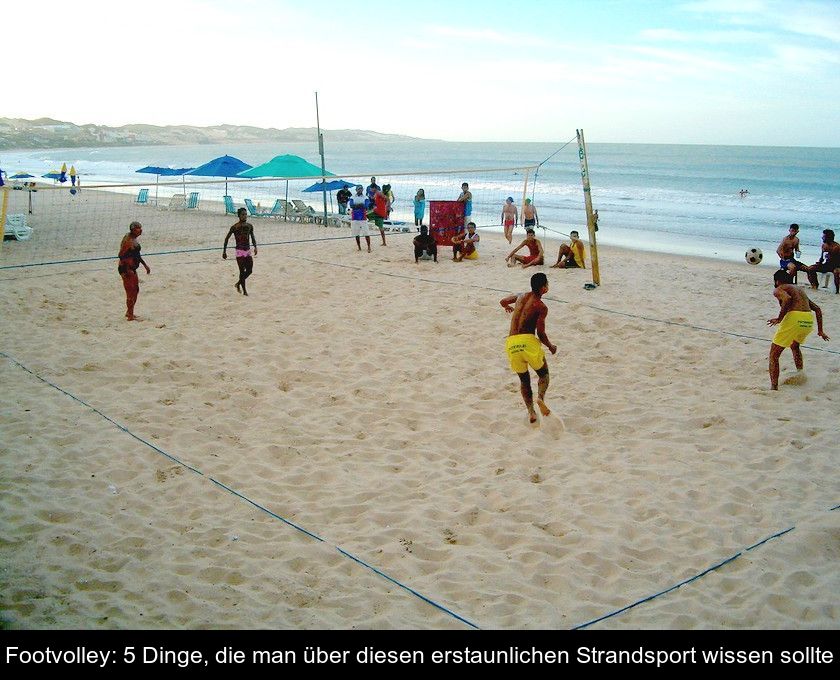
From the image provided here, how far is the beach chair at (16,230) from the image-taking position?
15750 millimetres

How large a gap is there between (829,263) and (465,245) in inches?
254

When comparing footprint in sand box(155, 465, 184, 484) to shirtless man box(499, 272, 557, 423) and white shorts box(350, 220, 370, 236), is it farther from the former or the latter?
white shorts box(350, 220, 370, 236)

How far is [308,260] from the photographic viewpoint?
44.9 feet

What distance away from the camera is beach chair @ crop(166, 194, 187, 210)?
24219 millimetres

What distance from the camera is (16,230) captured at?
15.8 m

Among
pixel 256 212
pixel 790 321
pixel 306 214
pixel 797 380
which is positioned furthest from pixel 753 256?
pixel 256 212

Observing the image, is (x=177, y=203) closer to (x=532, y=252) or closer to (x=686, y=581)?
(x=532, y=252)

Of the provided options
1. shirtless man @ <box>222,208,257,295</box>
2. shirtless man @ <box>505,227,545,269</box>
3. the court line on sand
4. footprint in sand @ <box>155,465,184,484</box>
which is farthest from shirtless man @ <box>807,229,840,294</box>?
footprint in sand @ <box>155,465,184,484</box>

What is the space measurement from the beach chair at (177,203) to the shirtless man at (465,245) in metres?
13.5

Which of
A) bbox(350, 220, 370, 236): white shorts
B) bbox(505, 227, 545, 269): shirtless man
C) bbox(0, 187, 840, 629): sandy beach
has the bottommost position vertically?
bbox(0, 187, 840, 629): sandy beach

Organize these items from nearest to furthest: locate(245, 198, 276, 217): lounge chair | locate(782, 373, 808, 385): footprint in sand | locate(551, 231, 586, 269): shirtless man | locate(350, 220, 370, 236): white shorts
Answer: locate(782, 373, 808, 385): footprint in sand, locate(551, 231, 586, 269): shirtless man, locate(350, 220, 370, 236): white shorts, locate(245, 198, 276, 217): lounge chair

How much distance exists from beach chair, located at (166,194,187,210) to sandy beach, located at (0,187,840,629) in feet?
49.9
